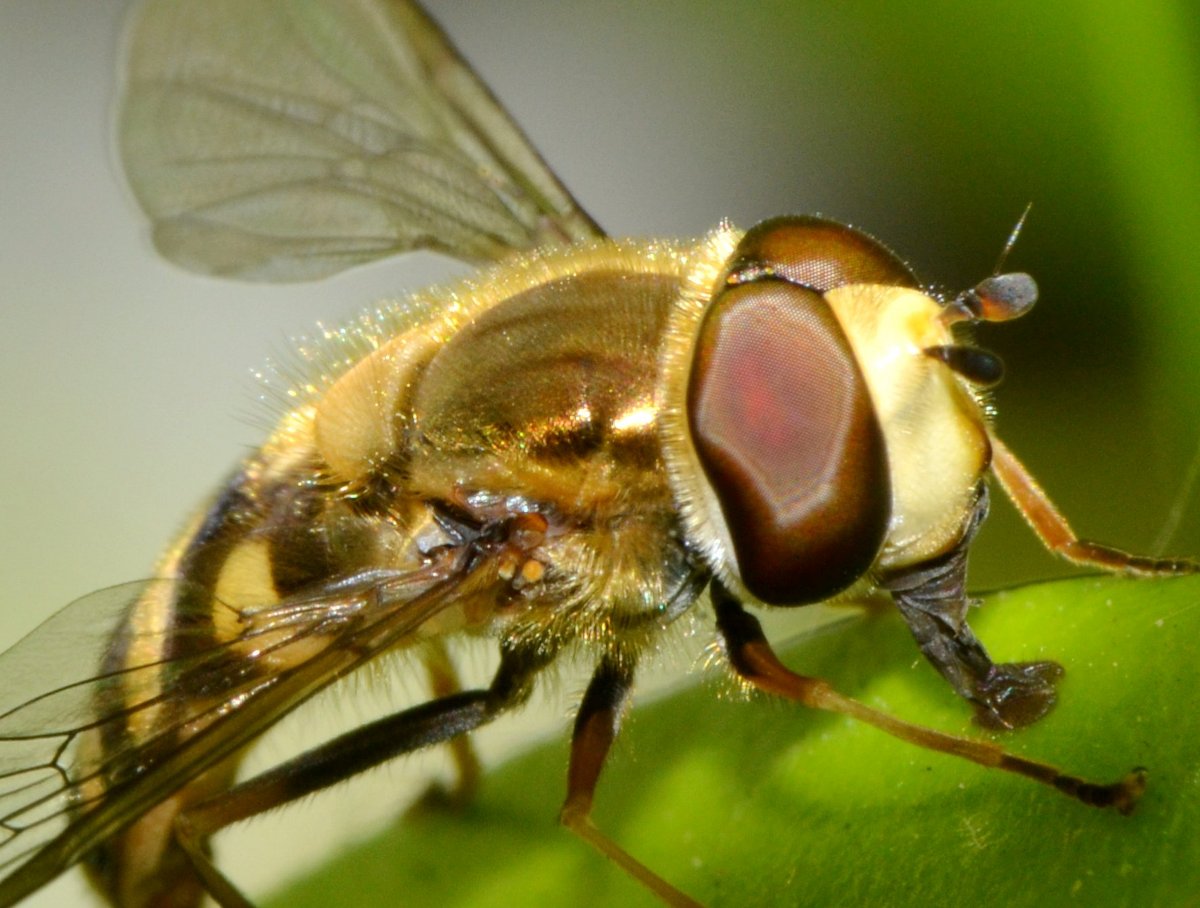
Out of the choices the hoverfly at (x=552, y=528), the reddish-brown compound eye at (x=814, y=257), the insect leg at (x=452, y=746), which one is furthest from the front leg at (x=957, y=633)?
the insect leg at (x=452, y=746)

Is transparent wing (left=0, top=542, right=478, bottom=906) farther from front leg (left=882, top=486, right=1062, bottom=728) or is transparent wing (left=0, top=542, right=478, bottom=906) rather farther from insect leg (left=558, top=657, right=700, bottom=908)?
front leg (left=882, top=486, right=1062, bottom=728)

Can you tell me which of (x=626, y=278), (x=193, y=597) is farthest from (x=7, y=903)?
(x=626, y=278)

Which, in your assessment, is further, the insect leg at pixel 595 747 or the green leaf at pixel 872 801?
the insect leg at pixel 595 747

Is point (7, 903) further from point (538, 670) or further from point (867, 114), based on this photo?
point (867, 114)

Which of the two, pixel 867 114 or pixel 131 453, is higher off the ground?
pixel 131 453

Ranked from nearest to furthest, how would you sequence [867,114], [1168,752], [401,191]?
1. [1168,752]
2. [401,191]
3. [867,114]

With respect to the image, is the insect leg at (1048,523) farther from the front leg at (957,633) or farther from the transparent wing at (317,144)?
the transparent wing at (317,144)

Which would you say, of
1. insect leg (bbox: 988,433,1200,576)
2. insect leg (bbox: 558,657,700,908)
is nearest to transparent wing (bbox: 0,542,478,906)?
insect leg (bbox: 558,657,700,908)
